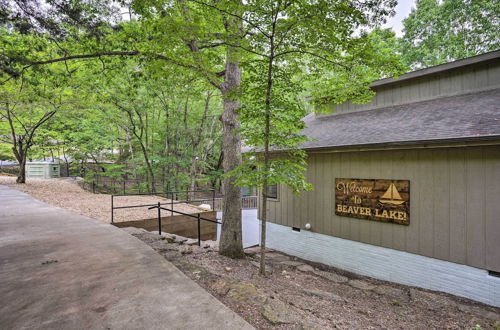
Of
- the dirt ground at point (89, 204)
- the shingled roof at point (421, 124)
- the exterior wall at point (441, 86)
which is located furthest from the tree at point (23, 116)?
the exterior wall at point (441, 86)

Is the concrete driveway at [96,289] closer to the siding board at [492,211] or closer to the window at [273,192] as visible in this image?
the window at [273,192]

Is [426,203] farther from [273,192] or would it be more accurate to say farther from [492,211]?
[273,192]

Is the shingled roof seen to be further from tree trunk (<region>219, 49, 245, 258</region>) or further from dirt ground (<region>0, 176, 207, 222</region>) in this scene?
dirt ground (<region>0, 176, 207, 222</region>)

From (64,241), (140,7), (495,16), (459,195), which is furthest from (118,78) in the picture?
(495,16)

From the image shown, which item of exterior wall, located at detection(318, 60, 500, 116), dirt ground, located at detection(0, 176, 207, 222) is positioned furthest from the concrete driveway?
exterior wall, located at detection(318, 60, 500, 116)

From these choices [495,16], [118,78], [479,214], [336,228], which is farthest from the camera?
[495,16]

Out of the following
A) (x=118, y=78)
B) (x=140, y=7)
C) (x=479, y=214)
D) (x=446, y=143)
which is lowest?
(x=479, y=214)

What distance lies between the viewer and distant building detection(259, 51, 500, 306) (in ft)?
13.9

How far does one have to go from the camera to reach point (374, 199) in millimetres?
5488

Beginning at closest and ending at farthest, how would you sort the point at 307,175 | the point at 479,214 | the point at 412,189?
1. the point at 479,214
2. the point at 412,189
3. the point at 307,175

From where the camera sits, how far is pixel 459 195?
4.46 metres

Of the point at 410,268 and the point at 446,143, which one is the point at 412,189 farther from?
the point at 410,268

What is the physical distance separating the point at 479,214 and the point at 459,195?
1.34 ft

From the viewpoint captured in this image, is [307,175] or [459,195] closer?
[459,195]
